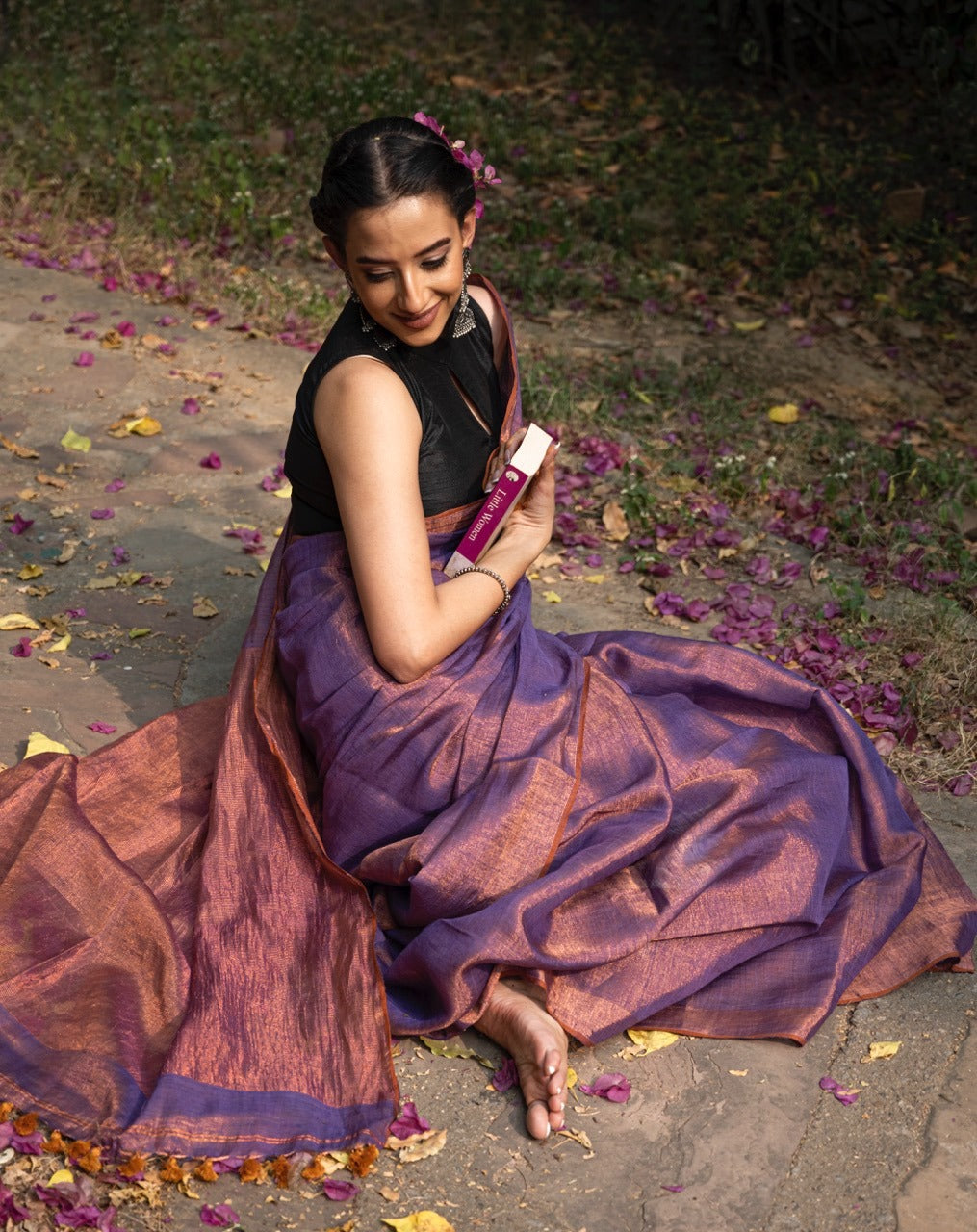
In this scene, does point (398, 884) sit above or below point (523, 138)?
below

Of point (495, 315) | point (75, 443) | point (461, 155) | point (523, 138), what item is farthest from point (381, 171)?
point (523, 138)

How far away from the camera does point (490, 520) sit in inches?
117

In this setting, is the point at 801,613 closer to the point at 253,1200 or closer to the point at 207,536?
the point at 207,536

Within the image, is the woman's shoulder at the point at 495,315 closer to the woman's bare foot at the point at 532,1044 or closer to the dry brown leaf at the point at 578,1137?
the woman's bare foot at the point at 532,1044

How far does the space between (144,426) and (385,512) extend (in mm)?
2592

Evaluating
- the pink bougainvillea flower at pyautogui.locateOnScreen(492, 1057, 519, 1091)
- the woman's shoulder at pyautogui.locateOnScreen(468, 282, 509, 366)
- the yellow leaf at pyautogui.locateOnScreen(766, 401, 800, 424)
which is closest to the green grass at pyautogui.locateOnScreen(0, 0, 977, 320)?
the yellow leaf at pyautogui.locateOnScreen(766, 401, 800, 424)

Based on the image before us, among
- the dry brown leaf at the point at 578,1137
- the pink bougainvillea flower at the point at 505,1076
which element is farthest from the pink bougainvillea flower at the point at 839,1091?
the pink bougainvillea flower at the point at 505,1076

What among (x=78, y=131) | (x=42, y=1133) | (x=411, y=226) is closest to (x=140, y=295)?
(x=78, y=131)

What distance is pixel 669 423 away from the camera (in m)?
5.43

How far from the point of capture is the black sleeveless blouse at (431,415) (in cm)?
283

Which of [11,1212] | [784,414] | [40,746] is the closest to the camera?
[11,1212]

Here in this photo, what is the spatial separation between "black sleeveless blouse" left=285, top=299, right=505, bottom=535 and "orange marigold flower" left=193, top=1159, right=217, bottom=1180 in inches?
50.3

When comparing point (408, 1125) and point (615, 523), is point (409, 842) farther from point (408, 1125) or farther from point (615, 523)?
point (615, 523)

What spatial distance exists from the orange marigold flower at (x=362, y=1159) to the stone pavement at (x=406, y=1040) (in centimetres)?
3
